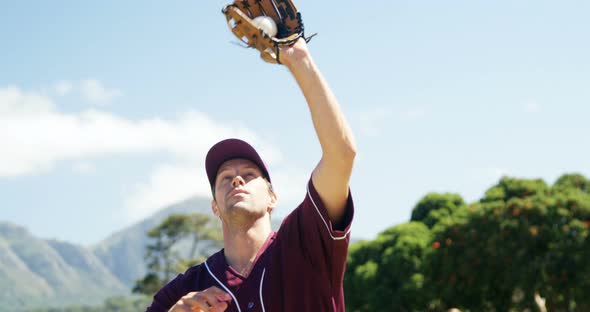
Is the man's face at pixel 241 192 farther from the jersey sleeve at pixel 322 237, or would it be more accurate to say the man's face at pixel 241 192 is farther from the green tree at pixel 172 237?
the green tree at pixel 172 237

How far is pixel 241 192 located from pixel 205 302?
549 millimetres

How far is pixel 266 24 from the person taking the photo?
2.91 meters

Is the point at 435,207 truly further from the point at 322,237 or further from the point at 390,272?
the point at 322,237

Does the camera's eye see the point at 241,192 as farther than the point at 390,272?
No

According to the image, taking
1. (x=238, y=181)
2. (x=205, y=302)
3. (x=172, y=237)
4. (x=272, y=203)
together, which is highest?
(x=172, y=237)

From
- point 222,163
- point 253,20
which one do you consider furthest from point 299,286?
point 253,20

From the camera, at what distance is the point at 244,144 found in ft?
11.8

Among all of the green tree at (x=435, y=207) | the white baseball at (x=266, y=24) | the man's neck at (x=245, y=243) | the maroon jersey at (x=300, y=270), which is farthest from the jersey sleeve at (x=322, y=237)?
the green tree at (x=435, y=207)

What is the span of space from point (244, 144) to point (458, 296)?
926 inches

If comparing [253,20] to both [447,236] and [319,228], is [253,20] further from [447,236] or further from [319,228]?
[447,236]

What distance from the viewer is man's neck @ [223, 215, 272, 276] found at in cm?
339

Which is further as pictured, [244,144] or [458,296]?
[458,296]

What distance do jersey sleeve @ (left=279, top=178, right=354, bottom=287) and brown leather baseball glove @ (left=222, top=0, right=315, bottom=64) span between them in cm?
58

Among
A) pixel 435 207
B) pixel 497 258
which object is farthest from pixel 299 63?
pixel 435 207
